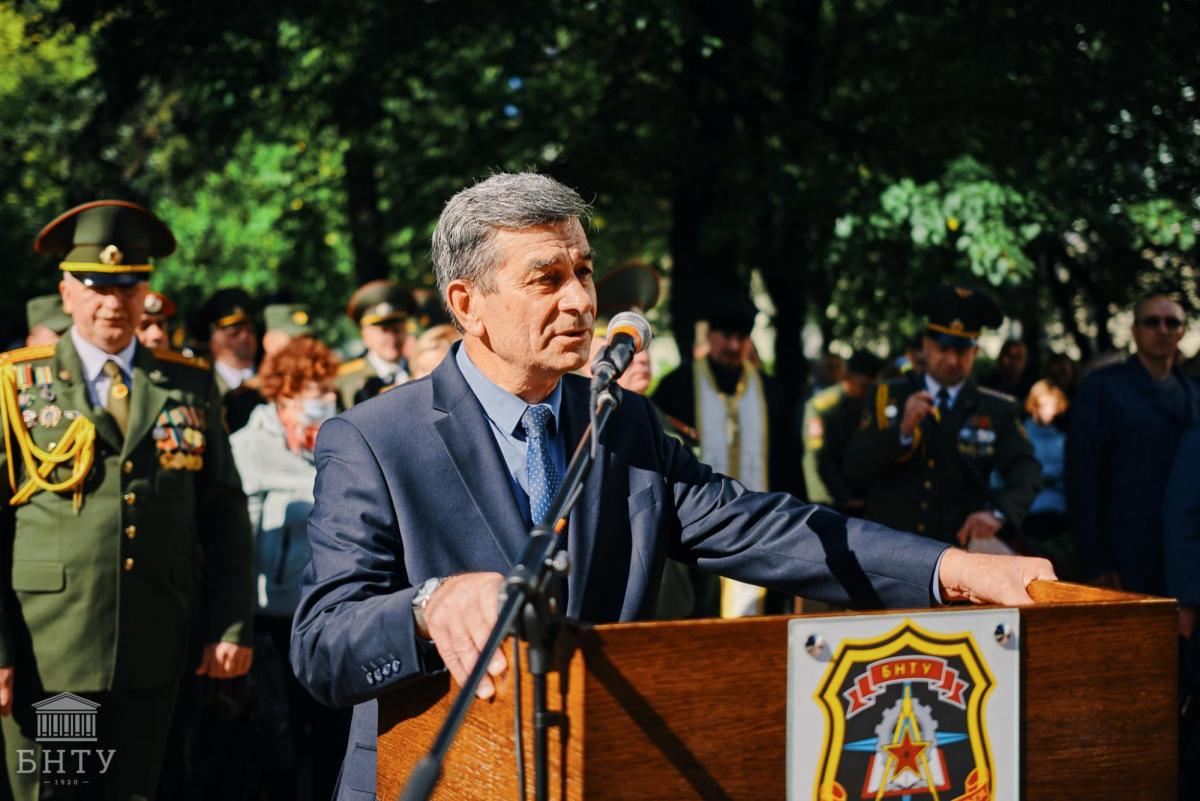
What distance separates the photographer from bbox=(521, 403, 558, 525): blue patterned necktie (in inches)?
108

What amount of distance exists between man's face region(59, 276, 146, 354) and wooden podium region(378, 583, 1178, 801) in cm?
283

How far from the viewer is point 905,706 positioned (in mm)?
2184

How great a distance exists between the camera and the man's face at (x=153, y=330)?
25.2 feet

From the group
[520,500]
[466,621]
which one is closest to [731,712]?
[466,621]

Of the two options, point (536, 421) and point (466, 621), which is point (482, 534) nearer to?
point (536, 421)

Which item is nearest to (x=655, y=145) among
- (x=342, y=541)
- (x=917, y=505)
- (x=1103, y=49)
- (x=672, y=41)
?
(x=672, y=41)

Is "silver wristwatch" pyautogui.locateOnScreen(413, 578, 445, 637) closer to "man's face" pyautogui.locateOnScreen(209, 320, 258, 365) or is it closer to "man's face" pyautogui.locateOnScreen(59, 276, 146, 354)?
"man's face" pyautogui.locateOnScreen(59, 276, 146, 354)

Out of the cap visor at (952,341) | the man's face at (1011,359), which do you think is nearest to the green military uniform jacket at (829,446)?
the cap visor at (952,341)

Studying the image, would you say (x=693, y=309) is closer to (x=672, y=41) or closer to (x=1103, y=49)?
(x=672, y=41)


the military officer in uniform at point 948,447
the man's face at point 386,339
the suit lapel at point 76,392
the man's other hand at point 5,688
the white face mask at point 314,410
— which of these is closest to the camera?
the man's other hand at point 5,688

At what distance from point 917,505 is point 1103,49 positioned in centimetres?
422

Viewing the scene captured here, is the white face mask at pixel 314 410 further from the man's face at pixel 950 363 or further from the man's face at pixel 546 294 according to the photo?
the man's face at pixel 546 294

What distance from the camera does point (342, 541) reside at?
8.48 feet

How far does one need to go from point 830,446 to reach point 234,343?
3.88 metres
